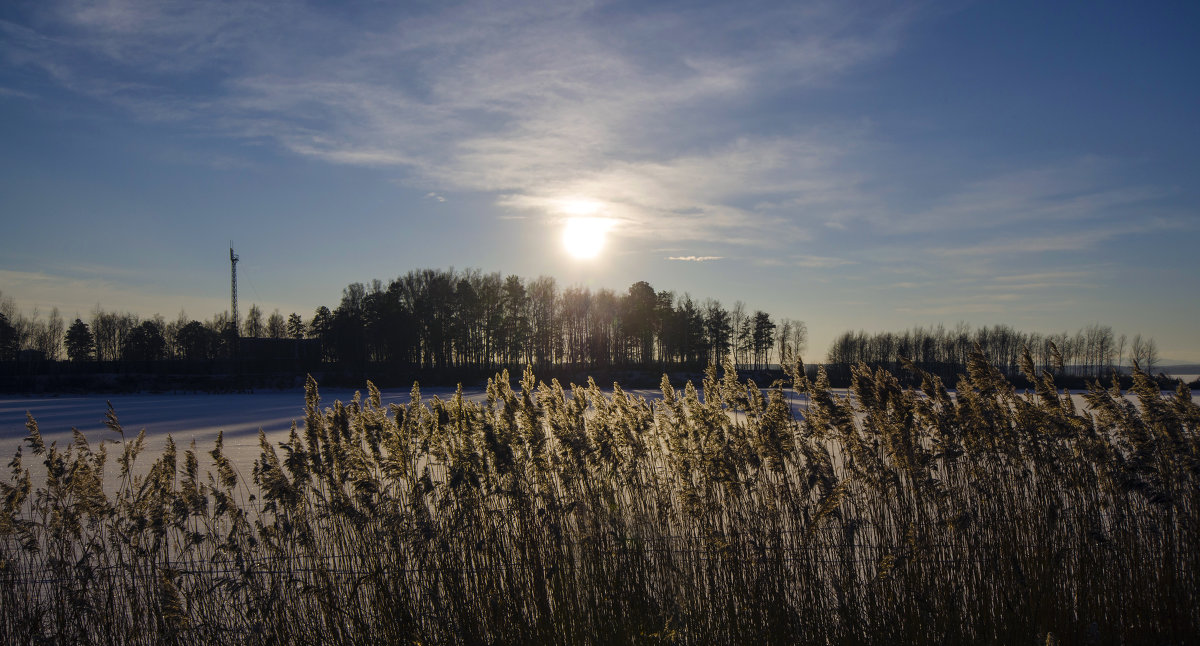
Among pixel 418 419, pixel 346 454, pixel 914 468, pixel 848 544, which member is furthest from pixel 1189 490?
pixel 346 454

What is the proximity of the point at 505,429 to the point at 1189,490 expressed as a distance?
21.4ft

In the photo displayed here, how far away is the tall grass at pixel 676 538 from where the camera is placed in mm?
5496

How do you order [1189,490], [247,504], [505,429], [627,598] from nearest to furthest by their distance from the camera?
[627,598], [505,429], [1189,490], [247,504]

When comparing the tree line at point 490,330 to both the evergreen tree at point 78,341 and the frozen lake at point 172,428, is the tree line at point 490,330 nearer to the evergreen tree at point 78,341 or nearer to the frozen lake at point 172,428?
the evergreen tree at point 78,341

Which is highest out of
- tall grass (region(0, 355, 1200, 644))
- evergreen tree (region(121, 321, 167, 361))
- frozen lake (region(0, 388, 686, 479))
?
evergreen tree (region(121, 321, 167, 361))

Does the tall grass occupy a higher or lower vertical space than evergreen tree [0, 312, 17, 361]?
lower

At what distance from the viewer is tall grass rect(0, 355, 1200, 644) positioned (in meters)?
5.50

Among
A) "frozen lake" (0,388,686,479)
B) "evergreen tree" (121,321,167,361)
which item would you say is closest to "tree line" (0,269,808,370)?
"evergreen tree" (121,321,167,361)

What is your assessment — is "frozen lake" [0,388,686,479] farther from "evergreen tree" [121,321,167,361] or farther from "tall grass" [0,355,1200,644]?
"evergreen tree" [121,321,167,361]

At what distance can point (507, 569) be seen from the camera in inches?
225

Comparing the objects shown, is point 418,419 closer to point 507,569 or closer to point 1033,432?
point 507,569

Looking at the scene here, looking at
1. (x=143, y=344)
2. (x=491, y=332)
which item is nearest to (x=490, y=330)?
(x=491, y=332)

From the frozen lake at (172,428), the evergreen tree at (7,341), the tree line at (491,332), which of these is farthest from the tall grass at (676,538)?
the evergreen tree at (7,341)

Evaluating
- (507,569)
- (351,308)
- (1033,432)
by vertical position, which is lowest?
(507,569)
